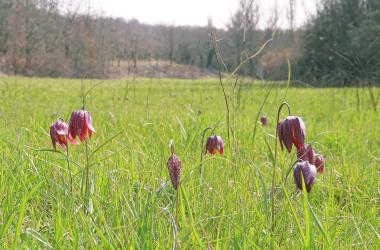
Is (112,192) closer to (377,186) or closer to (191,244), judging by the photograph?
(191,244)

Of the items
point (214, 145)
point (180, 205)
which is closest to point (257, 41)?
point (214, 145)

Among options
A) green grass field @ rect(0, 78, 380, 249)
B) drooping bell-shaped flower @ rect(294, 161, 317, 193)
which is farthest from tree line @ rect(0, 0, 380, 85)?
drooping bell-shaped flower @ rect(294, 161, 317, 193)

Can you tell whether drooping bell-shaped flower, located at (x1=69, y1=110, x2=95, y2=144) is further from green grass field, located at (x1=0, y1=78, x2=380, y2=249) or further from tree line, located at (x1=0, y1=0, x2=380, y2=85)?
tree line, located at (x1=0, y1=0, x2=380, y2=85)

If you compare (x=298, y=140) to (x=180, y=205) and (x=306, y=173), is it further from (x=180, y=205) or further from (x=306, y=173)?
(x=180, y=205)

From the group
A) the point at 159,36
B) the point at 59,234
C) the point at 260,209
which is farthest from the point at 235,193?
the point at 159,36

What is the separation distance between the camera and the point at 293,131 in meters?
1.07

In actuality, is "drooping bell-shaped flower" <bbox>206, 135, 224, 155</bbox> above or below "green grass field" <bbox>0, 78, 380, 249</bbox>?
above

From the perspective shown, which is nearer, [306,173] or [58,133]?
[306,173]

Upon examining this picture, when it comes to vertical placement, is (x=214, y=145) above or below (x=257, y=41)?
below

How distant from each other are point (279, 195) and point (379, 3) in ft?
61.5

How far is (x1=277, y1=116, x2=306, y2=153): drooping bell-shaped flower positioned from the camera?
1063mm

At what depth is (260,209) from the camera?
130 cm

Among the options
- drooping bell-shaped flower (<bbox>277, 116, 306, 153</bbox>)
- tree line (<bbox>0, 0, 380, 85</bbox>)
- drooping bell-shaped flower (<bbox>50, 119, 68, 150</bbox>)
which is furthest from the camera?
tree line (<bbox>0, 0, 380, 85</bbox>)

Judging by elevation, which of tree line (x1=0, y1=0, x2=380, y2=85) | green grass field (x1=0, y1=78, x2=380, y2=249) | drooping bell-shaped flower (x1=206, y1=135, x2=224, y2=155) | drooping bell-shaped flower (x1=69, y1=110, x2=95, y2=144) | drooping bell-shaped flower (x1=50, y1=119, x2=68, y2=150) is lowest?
green grass field (x1=0, y1=78, x2=380, y2=249)
